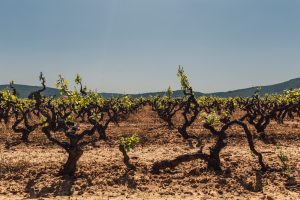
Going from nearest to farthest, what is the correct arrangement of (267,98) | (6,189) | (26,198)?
(26,198), (6,189), (267,98)

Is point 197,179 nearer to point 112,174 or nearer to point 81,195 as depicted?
point 112,174

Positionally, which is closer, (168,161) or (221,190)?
(221,190)

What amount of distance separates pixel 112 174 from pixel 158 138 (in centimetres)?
1285

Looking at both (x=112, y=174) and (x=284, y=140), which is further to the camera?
(x=284, y=140)

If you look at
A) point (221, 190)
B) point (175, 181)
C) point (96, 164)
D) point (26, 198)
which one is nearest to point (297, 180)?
point (221, 190)

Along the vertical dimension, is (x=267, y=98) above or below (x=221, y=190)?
above

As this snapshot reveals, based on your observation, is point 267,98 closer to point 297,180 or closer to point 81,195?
point 297,180

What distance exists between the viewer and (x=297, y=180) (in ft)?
55.4

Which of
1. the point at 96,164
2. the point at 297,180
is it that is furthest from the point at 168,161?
the point at 297,180

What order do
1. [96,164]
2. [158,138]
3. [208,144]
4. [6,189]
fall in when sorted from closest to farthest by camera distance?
[6,189], [96,164], [208,144], [158,138]

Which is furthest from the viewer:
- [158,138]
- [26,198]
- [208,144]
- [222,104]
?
[222,104]

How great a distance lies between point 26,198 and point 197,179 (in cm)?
807

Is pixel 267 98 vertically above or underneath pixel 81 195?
above

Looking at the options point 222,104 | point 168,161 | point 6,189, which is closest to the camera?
point 6,189
